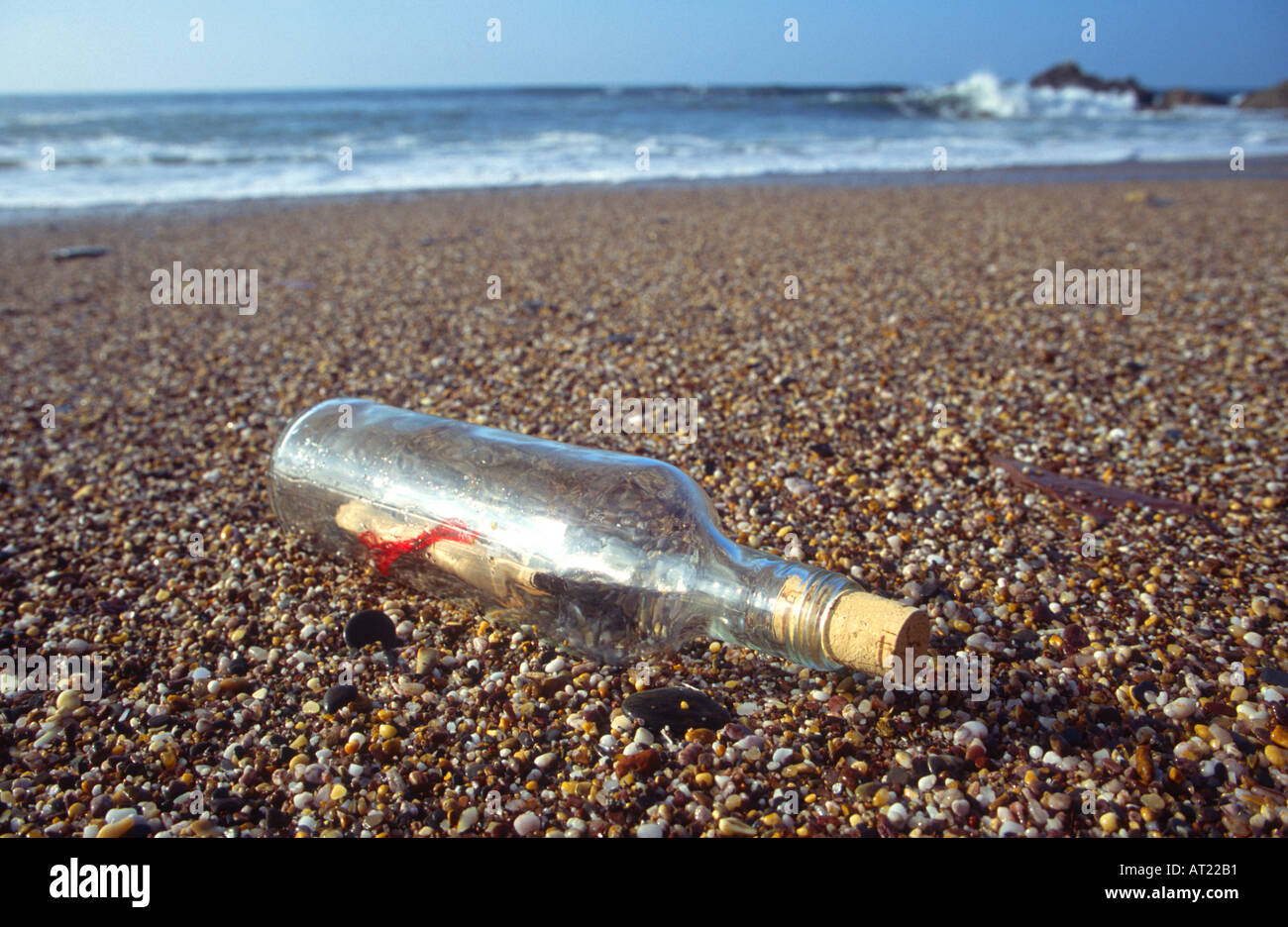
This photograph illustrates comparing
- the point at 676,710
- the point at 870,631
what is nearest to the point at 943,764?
the point at 870,631

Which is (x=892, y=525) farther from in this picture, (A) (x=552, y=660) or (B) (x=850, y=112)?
(B) (x=850, y=112)

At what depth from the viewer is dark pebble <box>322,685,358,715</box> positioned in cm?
195

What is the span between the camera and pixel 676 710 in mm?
1875

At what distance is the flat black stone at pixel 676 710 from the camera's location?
6.05 feet

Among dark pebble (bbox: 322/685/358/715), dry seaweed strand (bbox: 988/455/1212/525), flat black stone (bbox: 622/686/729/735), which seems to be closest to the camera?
flat black stone (bbox: 622/686/729/735)

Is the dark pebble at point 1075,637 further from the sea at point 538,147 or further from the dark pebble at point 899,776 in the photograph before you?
the sea at point 538,147

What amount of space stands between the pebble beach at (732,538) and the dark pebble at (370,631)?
23 millimetres

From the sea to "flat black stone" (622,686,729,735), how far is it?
12.9m

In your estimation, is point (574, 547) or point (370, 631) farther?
point (370, 631)

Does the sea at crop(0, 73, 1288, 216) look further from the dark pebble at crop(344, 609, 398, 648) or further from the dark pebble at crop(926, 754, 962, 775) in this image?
the dark pebble at crop(926, 754, 962, 775)

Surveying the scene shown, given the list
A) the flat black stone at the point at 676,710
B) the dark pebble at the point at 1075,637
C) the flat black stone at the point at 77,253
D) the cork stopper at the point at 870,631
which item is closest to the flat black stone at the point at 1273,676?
the dark pebble at the point at 1075,637

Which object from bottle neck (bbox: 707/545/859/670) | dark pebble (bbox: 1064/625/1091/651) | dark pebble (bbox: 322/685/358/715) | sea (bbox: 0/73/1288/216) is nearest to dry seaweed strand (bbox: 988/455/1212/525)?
dark pebble (bbox: 1064/625/1091/651)

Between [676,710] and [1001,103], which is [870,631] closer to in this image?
[676,710]

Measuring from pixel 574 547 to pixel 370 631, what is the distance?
2.24 feet
